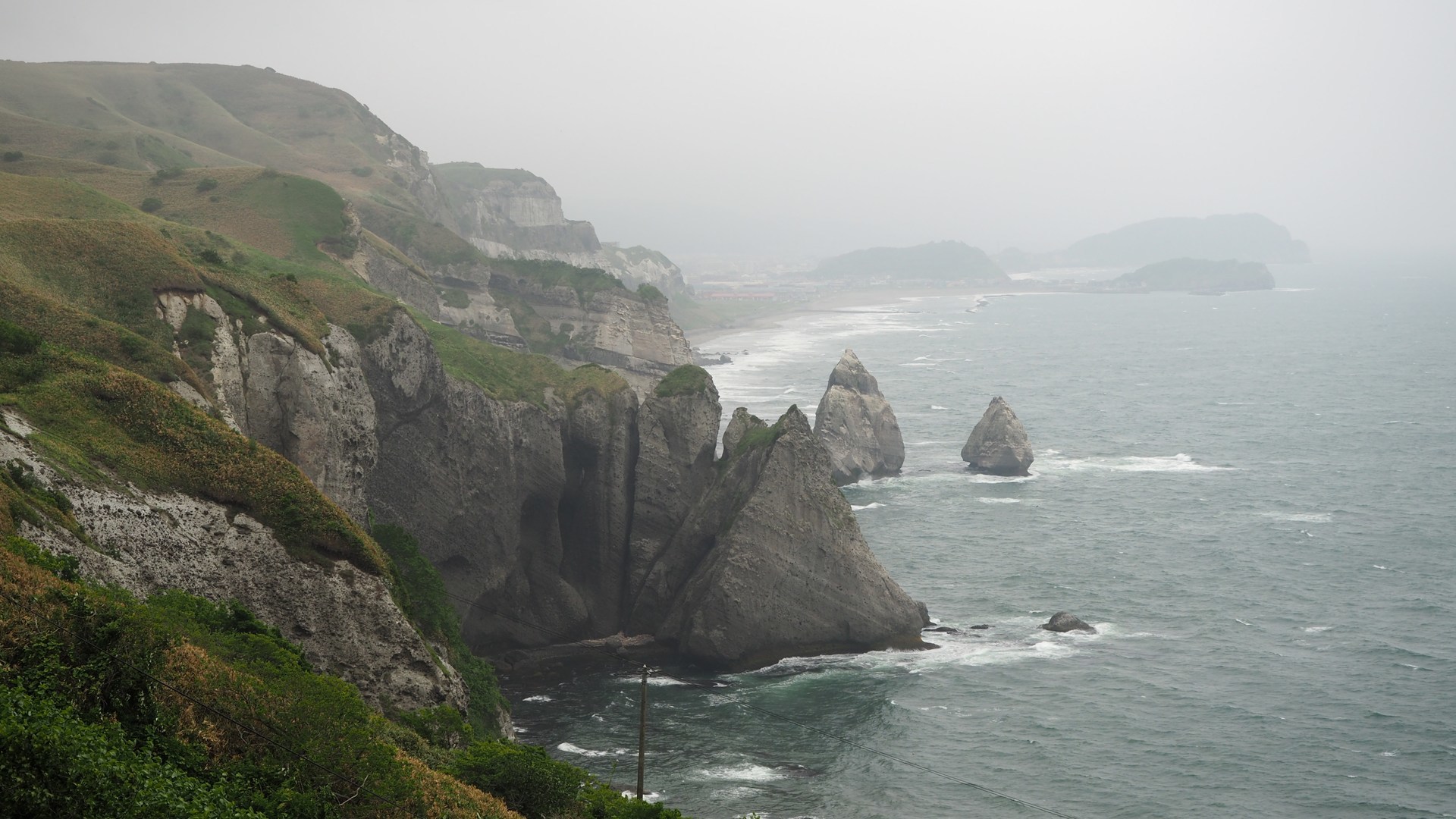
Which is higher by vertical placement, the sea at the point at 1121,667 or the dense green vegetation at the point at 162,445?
the dense green vegetation at the point at 162,445

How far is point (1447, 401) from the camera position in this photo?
12688 centimetres

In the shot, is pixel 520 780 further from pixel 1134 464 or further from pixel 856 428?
pixel 1134 464

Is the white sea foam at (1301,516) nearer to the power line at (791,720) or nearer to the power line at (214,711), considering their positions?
the power line at (791,720)

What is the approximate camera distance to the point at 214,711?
76.5 feet

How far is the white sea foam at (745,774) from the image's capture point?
4459 cm

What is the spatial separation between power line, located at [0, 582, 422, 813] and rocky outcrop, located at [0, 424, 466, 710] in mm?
5462

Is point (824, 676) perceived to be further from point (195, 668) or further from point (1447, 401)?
point (1447, 401)

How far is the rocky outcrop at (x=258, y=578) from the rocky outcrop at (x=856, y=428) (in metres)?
60.3

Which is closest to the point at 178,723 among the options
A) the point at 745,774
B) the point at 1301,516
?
the point at 745,774

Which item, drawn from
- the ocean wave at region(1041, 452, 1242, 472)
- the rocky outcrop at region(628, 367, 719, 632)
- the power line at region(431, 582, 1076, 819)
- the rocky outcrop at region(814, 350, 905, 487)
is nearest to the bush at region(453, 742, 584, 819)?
the power line at region(431, 582, 1076, 819)

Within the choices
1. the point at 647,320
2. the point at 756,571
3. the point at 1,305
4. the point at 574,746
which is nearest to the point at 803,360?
the point at 647,320

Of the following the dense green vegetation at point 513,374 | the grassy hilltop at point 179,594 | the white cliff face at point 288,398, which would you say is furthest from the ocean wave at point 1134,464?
the white cliff face at point 288,398

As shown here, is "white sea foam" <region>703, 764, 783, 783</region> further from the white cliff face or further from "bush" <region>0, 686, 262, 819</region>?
"bush" <region>0, 686, 262, 819</region>

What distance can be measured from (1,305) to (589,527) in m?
31.8
